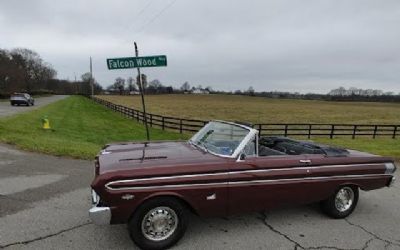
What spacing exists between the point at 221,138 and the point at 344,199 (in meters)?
2.05

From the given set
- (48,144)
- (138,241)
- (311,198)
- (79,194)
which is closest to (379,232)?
(311,198)

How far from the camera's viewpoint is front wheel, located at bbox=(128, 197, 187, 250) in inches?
150

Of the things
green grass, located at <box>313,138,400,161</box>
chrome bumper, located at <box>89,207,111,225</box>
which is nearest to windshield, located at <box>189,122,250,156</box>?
chrome bumper, located at <box>89,207,111,225</box>

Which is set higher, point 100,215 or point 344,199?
point 100,215

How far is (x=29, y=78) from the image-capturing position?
86.5 meters

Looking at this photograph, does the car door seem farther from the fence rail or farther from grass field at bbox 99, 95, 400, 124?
grass field at bbox 99, 95, 400, 124

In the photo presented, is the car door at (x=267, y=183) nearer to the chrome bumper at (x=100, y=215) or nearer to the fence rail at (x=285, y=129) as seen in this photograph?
the chrome bumper at (x=100, y=215)

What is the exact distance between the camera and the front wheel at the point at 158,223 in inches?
150

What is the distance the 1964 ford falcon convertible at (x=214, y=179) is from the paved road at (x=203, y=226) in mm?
309

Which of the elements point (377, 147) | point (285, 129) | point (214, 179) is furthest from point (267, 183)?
point (285, 129)

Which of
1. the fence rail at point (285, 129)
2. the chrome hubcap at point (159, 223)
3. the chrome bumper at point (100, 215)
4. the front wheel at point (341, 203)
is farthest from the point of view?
the fence rail at point (285, 129)

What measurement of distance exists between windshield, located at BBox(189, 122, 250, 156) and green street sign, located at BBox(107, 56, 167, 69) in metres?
3.27

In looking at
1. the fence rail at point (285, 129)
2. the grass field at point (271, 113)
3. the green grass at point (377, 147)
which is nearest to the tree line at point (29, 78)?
the grass field at point (271, 113)

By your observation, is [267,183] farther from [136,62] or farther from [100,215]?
[136,62]
